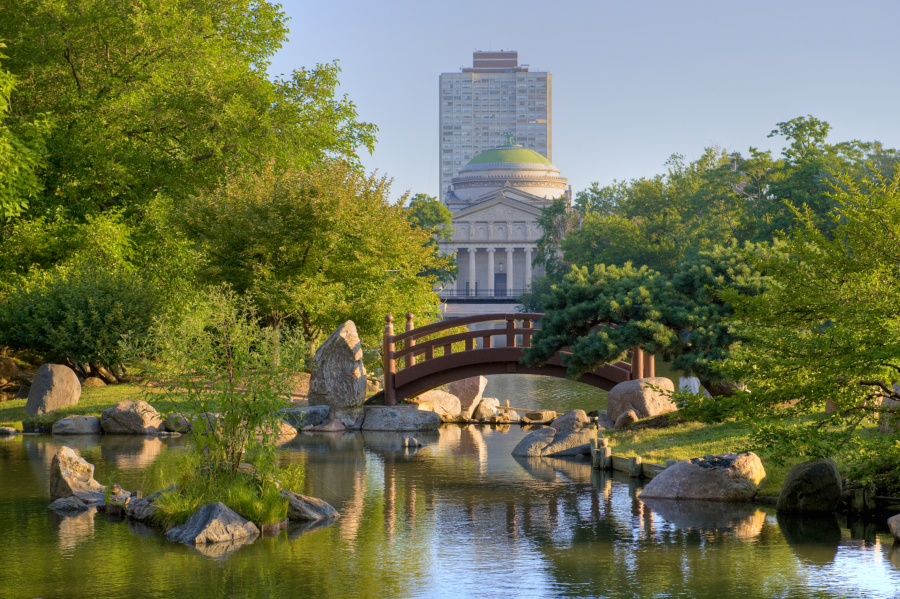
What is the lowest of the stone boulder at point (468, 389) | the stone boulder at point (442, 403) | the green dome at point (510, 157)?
the stone boulder at point (442, 403)

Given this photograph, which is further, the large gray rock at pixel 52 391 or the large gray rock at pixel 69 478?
the large gray rock at pixel 52 391

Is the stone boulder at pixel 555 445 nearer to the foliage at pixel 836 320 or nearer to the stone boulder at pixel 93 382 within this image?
the foliage at pixel 836 320

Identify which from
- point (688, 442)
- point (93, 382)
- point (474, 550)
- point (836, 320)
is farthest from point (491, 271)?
point (474, 550)

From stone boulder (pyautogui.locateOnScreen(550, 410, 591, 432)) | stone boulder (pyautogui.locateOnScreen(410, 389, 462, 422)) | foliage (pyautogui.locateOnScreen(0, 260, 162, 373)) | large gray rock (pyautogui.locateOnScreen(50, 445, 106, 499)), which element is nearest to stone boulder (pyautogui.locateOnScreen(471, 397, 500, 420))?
stone boulder (pyautogui.locateOnScreen(410, 389, 462, 422))

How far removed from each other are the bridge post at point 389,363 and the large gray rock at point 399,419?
0.58 metres

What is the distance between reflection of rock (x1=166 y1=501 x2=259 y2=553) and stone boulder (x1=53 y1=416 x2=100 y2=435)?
461 inches

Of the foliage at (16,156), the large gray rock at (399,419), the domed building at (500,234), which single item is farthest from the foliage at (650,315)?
the domed building at (500,234)

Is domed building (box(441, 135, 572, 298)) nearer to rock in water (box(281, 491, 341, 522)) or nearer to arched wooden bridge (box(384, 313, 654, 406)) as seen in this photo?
arched wooden bridge (box(384, 313, 654, 406))

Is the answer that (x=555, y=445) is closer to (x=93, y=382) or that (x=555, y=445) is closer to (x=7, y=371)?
(x=93, y=382)

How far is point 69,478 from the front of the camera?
12695 millimetres

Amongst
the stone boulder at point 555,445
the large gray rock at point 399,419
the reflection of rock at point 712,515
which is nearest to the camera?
the reflection of rock at point 712,515

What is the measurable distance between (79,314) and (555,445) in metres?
13.4

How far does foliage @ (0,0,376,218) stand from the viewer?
26500mm

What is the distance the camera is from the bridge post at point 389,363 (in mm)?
23234
